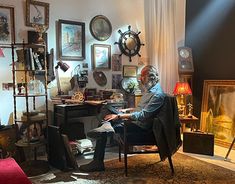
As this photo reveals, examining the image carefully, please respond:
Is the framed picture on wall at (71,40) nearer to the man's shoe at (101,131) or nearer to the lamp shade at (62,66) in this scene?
the lamp shade at (62,66)

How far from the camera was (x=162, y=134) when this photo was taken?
3.00 m

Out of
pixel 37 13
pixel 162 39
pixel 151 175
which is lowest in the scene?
pixel 151 175

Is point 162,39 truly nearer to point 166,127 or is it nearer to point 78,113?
point 78,113

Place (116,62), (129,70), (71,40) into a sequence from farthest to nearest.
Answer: (129,70)
(116,62)
(71,40)

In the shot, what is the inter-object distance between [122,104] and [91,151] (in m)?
0.83

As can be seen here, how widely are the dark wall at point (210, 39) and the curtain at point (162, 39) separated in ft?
1.18

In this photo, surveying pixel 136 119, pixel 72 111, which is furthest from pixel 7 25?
pixel 136 119

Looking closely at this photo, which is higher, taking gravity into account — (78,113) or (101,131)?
(78,113)

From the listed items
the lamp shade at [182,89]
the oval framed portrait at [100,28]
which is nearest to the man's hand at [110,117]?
the lamp shade at [182,89]

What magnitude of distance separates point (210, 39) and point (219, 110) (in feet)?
4.04

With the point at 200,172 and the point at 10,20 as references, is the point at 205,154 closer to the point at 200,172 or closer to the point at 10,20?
the point at 200,172

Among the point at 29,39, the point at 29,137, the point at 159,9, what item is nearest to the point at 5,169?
the point at 29,137

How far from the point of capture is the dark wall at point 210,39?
14.1ft

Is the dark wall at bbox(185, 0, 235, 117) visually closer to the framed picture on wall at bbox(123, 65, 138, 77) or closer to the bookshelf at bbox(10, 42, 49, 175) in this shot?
the framed picture on wall at bbox(123, 65, 138, 77)
